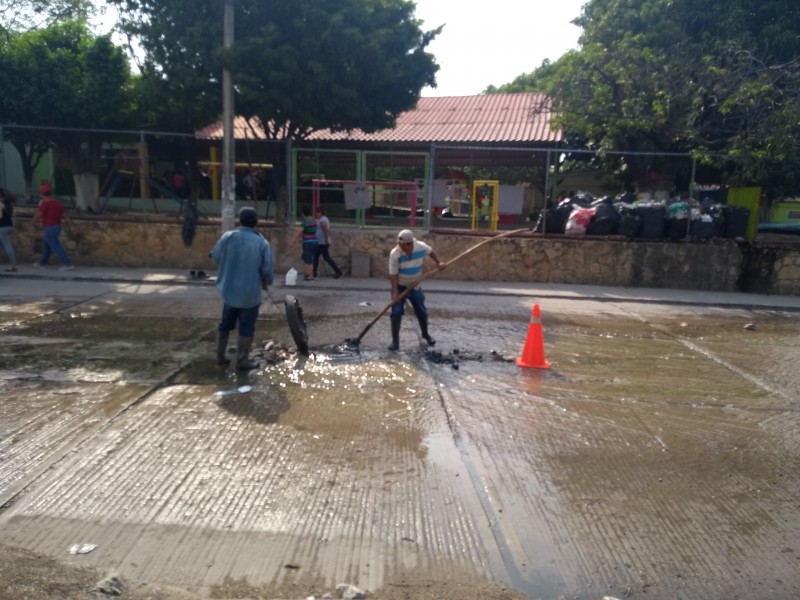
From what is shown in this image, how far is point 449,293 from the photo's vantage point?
13156mm

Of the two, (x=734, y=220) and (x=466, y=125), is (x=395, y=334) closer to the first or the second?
(x=734, y=220)

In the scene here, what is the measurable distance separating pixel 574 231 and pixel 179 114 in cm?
949

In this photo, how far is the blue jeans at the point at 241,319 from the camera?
275 inches

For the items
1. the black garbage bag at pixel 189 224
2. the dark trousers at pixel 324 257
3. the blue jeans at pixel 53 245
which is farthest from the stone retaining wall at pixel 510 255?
the blue jeans at pixel 53 245

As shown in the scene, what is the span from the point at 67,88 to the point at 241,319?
12.1 m

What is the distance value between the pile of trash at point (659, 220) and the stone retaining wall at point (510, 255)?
213 millimetres

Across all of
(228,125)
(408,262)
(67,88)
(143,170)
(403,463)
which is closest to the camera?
(403,463)

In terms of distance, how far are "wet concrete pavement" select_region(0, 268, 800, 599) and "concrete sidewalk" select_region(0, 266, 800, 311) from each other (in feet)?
12.9

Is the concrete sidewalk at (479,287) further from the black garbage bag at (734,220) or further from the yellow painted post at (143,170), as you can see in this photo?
the yellow painted post at (143,170)

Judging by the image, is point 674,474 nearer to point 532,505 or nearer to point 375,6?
point 532,505

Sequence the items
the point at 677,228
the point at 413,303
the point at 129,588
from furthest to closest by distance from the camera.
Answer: the point at 677,228
the point at 413,303
the point at 129,588

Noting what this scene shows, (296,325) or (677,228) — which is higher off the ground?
(677,228)

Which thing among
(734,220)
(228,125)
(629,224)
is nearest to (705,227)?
(734,220)

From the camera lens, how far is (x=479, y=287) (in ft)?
45.5
